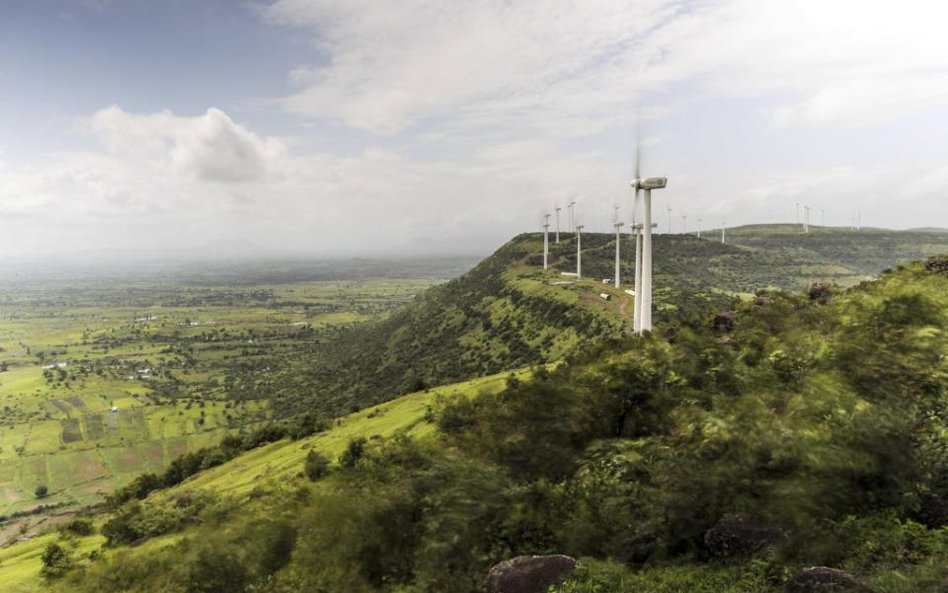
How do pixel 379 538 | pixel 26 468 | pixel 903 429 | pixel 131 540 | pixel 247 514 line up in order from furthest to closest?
pixel 26 468
pixel 131 540
pixel 247 514
pixel 379 538
pixel 903 429

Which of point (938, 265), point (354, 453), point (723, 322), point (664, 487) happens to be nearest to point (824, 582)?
point (664, 487)

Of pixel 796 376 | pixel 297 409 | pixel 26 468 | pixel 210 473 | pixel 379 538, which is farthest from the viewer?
pixel 297 409

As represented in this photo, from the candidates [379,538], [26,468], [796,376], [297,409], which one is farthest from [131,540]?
[26,468]

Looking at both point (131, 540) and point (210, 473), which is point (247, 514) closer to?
point (131, 540)

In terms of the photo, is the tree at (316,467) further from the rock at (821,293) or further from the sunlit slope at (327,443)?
the rock at (821,293)

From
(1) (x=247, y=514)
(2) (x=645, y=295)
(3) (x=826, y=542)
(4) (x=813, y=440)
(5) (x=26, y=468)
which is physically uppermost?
(2) (x=645, y=295)

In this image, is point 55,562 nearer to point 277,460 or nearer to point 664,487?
point 277,460

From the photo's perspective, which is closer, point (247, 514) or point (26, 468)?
point (247, 514)
